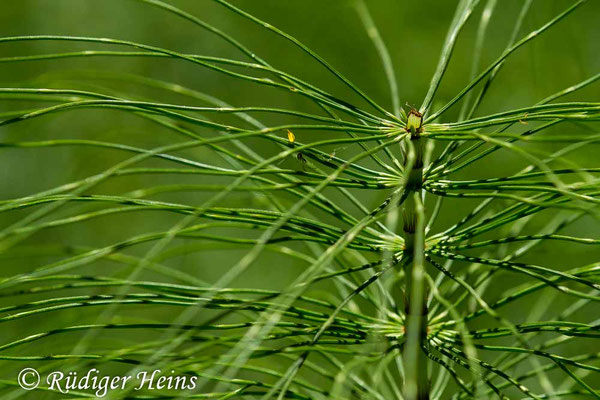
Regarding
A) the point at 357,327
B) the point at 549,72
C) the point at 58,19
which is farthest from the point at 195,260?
the point at 357,327

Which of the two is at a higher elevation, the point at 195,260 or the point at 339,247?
the point at 195,260

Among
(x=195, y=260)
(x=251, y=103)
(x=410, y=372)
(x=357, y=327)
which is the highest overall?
(x=251, y=103)

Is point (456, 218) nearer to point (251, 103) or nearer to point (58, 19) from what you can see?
point (251, 103)

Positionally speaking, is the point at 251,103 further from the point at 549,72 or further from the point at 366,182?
the point at 366,182

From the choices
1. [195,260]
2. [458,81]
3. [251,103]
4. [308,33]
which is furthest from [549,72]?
[195,260]

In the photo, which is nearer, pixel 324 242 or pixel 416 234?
pixel 416 234

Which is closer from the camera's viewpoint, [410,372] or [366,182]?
[410,372]

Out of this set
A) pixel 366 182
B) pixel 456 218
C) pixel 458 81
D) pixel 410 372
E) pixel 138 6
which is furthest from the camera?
pixel 138 6

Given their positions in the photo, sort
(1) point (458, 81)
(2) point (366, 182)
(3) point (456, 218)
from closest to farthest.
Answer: (2) point (366, 182) < (3) point (456, 218) < (1) point (458, 81)

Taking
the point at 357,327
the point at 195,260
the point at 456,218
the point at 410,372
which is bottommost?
the point at 410,372
